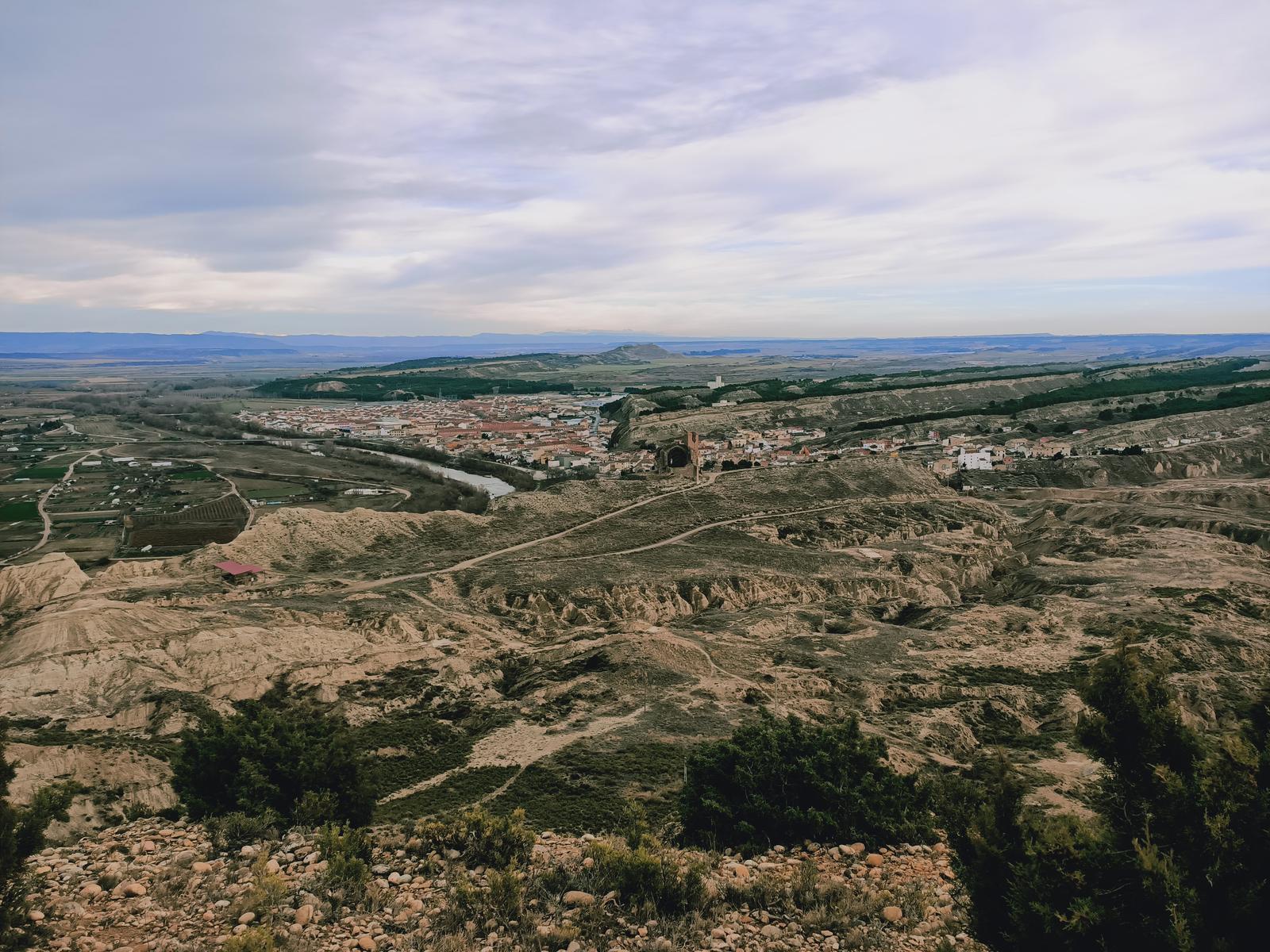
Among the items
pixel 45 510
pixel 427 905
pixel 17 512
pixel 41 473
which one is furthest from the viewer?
pixel 41 473

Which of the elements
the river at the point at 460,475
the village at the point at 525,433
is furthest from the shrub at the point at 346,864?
the river at the point at 460,475

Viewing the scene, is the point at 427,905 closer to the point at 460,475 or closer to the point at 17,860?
the point at 17,860

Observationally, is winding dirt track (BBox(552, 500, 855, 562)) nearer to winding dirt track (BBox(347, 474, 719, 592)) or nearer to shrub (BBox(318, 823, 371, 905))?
winding dirt track (BBox(347, 474, 719, 592))

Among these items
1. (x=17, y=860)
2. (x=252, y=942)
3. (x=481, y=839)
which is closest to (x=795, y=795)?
(x=481, y=839)

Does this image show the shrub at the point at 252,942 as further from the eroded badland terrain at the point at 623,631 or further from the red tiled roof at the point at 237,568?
the red tiled roof at the point at 237,568

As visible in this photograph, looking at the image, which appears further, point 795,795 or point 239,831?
point 795,795

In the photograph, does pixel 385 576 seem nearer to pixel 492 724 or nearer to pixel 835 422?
pixel 492 724
